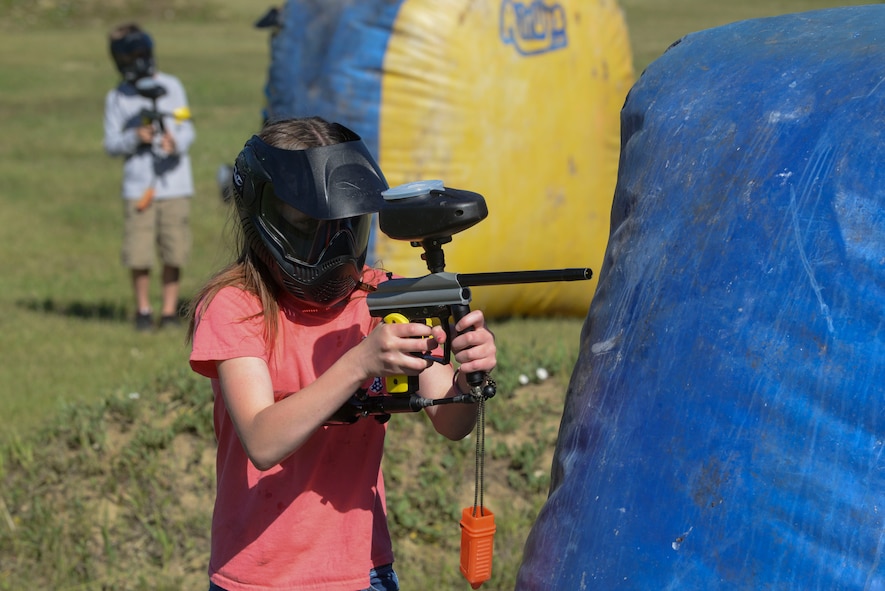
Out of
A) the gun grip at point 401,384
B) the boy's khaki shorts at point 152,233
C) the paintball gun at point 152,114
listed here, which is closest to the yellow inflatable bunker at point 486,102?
the paintball gun at point 152,114

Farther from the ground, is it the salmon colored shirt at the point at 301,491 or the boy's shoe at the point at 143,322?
the salmon colored shirt at the point at 301,491

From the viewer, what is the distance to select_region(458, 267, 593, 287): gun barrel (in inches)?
88.8

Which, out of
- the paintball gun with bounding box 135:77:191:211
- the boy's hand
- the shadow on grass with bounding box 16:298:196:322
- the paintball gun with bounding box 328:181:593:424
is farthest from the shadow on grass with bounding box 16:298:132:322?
the paintball gun with bounding box 328:181:593:424

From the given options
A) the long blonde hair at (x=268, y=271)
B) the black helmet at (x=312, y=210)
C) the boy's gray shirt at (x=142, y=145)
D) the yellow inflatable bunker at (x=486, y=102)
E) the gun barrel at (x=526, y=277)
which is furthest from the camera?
the boy's gray shirt at (x=142, y=145)

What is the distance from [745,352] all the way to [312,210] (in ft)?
3.20

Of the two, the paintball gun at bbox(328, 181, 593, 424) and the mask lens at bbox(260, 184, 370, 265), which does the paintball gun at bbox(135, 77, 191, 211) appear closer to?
the mask lens at bbox(260, 184, 370, 265)

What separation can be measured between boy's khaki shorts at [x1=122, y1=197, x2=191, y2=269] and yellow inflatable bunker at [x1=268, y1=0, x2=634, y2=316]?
1.55 metres

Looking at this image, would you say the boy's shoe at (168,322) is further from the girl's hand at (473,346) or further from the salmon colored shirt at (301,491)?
the girl's hand at (473,346)

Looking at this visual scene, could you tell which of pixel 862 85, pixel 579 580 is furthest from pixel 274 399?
pixel 862 85

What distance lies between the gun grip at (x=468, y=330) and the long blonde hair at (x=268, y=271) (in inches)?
21.8

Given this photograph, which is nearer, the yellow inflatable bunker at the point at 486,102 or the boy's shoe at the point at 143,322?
the yellow inflatable bunker at the point at 486,102

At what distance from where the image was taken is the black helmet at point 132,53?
827 cm

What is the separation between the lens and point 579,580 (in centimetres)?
230

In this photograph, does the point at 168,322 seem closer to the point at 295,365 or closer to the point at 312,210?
the point at 295,365
